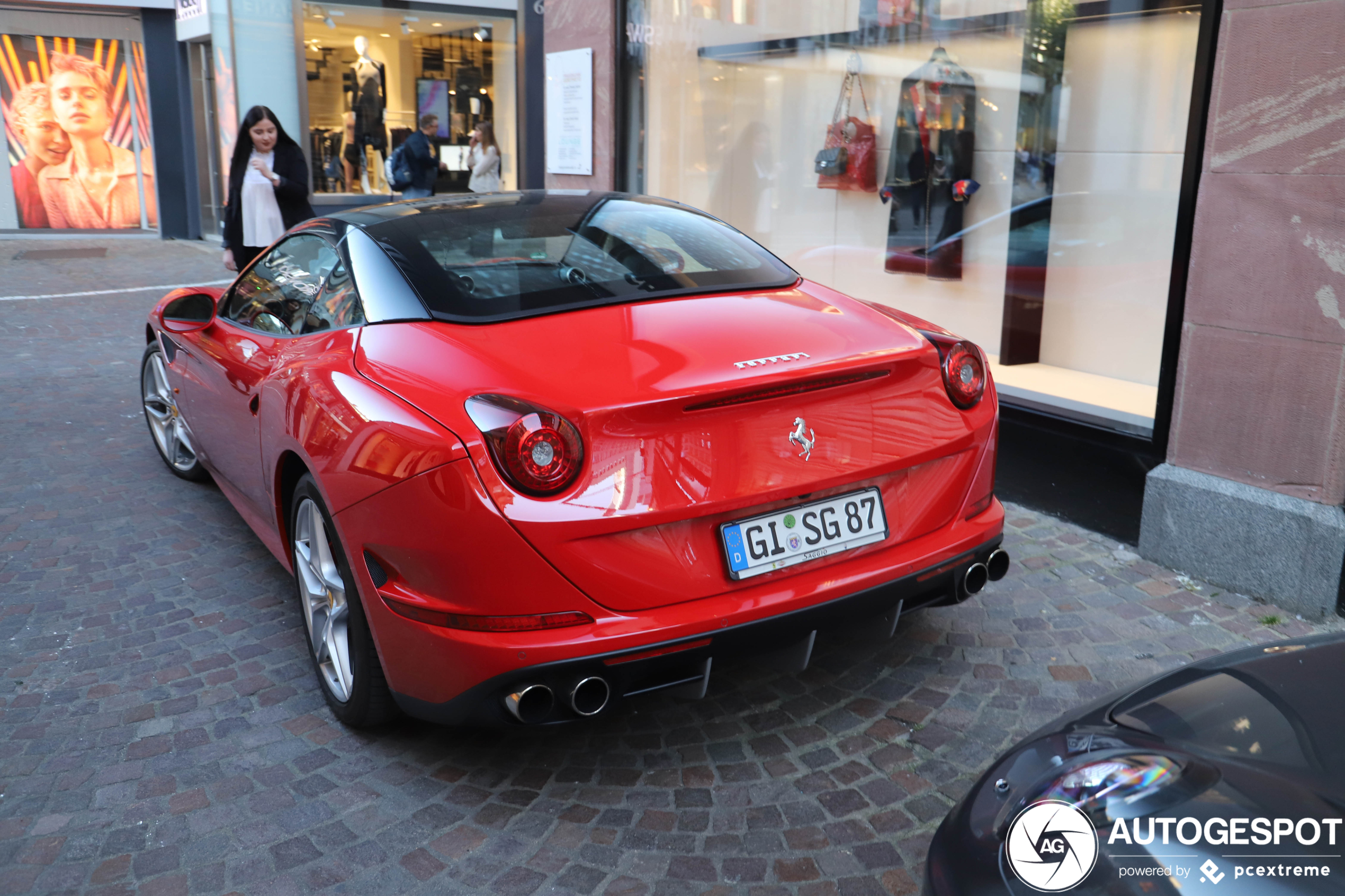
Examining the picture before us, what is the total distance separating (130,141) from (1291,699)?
70.2ft

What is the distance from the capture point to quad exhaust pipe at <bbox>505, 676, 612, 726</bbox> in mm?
2531

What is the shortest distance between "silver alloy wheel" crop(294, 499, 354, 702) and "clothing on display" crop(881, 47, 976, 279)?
4.70m

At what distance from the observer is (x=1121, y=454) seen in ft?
14.9

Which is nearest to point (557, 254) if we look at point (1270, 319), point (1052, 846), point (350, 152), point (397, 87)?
point (1052, 846)

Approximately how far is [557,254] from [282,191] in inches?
199

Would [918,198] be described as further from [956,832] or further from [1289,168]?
[956,832]

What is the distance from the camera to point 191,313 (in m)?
4.46

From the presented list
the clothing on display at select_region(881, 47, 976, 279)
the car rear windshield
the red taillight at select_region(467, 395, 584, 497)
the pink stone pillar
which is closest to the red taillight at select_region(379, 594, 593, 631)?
the red taillight at select_region(467, 395, 584, 497)

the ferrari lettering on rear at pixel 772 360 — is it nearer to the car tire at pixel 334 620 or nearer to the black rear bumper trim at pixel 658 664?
the black rear bumper trim at pixel 658 664

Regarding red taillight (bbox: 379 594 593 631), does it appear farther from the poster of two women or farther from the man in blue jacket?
the poster of two women

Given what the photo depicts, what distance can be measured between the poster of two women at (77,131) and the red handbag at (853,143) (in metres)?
15.0

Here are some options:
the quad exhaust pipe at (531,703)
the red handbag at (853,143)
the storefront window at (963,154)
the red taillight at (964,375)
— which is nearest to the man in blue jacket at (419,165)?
the storefront window at (963,154)

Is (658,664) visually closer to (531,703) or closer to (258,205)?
(531,703)

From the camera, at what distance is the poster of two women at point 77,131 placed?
18.5 metres
